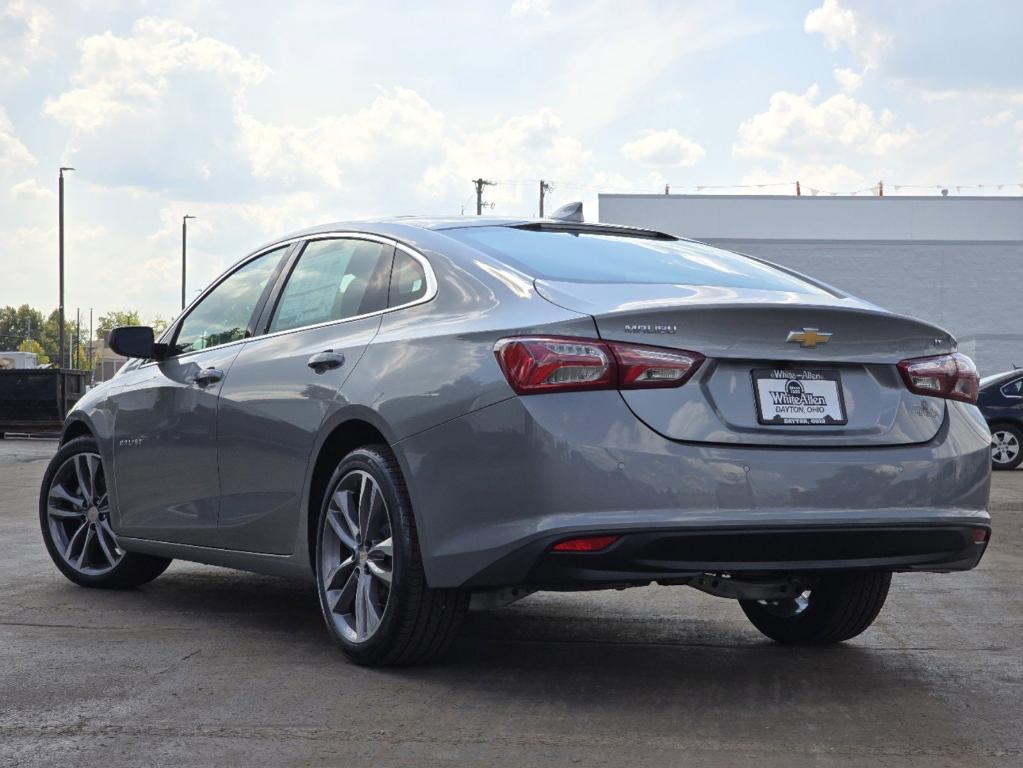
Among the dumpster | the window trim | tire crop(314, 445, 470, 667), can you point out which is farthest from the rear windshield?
the dumpster

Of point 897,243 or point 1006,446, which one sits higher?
point 897,243

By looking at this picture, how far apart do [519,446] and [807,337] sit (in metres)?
0.95

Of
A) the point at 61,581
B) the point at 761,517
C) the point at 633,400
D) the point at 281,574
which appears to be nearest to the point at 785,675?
the point at 761,517

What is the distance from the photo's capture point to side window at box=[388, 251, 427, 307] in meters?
5.38

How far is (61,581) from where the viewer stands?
7.64 meters

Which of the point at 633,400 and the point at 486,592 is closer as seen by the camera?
the point at 633,400

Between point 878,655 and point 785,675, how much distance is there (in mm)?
592

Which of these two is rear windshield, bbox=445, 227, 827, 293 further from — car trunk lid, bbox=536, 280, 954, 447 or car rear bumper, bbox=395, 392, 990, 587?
car rear bumper, bbox=395, 392, 990, 587

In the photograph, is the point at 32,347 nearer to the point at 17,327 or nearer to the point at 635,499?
the point at 17,327

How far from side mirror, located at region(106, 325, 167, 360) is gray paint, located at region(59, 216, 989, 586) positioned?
1174mm

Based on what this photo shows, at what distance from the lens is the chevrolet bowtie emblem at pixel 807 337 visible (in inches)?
185

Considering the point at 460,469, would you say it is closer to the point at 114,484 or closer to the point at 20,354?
the point at 114,484

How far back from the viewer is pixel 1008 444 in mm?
20641

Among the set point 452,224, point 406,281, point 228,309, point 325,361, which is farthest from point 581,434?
point 228,309
